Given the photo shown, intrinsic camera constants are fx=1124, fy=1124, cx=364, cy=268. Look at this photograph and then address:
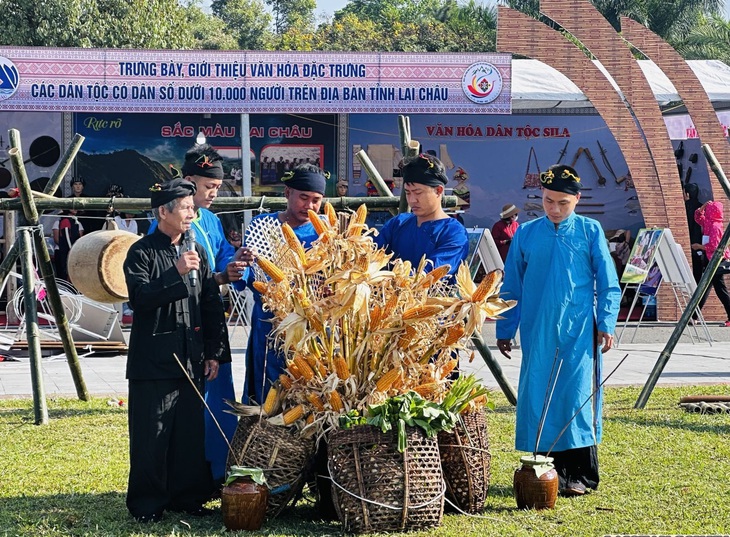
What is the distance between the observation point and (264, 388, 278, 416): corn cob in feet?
17.9

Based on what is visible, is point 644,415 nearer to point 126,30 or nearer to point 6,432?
point 6,432

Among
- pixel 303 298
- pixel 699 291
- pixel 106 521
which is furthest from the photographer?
pixel 699 291

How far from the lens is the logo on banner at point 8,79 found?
14484mm

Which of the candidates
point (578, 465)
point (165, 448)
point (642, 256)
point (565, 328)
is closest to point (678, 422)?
point (578, 465)

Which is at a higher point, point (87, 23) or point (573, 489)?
point (87, 23)

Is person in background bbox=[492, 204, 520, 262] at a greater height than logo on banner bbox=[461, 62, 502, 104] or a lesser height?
lesser

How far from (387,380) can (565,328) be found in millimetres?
1478

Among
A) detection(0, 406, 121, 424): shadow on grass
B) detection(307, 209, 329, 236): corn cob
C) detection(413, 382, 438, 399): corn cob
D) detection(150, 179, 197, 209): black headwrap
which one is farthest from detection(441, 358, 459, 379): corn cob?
detection(0, 406, 121, 424): shadow on grass

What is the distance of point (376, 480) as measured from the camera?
5203mm

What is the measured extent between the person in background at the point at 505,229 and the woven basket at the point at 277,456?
440 inches

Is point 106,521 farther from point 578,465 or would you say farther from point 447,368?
point 578,465

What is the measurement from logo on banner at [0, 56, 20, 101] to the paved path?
3964mm

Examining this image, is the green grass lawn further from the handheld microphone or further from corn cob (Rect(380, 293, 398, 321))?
the handheld microphone

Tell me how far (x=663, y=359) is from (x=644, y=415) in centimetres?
53
